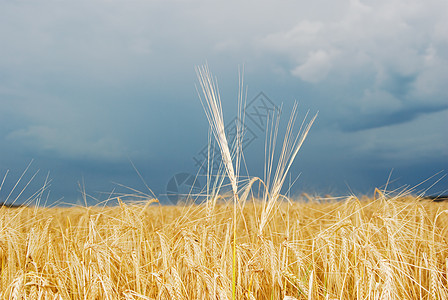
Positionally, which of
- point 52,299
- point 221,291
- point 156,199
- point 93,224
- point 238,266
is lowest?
point 52,299

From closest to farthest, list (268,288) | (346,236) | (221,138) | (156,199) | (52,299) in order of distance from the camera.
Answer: (221,138) → (52,299) → (268,288) → (346,236) → (156,199)

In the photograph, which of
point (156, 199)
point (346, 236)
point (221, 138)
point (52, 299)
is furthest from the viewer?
point (156, 199)

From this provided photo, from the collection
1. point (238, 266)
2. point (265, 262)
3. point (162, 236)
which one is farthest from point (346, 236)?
point (162, 236)

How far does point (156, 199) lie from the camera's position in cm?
369

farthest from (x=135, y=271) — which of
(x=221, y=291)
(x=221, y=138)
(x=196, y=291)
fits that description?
(x=221, y=138)

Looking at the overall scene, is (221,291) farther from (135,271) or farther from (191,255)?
(135,271)

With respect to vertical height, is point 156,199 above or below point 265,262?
above

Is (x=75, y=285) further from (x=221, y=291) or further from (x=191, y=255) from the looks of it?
(x=221, y=291)

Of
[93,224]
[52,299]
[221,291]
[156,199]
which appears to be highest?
[156,199]

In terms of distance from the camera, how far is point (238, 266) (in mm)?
2643

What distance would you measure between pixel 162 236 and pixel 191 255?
0.38 meters

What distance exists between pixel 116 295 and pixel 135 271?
17.8 inches

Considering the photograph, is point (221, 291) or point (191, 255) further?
point (191, 255)

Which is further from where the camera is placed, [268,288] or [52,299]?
[268,288]
